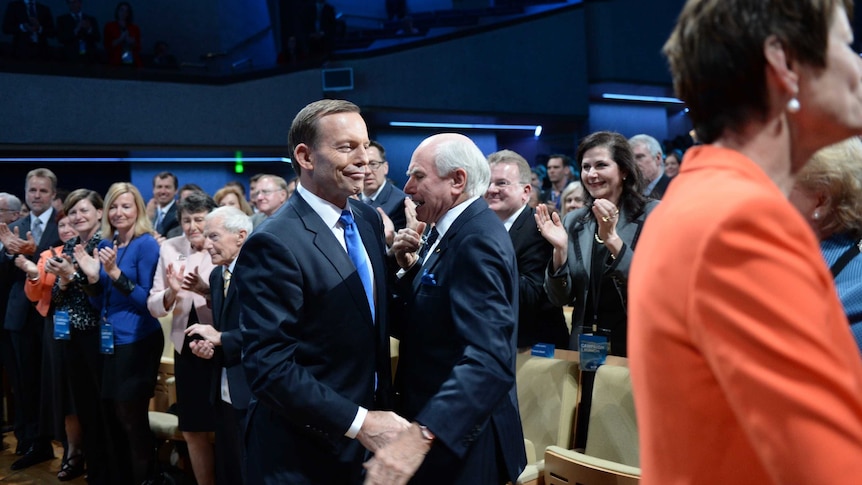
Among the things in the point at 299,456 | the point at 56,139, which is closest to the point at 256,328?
the point at 299,456

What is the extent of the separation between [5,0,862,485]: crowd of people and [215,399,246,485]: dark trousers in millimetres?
11

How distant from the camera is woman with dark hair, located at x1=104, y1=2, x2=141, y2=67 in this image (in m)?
10.7

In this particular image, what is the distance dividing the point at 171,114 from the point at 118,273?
678 cm

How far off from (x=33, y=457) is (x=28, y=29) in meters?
6.66

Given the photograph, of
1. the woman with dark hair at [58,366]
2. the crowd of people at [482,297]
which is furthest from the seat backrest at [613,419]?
the woman with dark hair at [58,366]

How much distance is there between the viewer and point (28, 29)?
393 inches

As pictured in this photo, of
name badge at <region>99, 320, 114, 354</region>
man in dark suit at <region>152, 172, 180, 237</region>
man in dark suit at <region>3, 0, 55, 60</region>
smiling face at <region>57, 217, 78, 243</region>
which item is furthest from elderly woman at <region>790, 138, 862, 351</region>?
man in dark suit at <region>3, 0, 55, 60</region>

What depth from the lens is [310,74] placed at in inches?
430

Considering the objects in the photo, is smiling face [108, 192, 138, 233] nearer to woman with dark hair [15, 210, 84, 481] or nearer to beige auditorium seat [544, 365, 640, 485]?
woman with dark hair [15, 210, 84, 481]

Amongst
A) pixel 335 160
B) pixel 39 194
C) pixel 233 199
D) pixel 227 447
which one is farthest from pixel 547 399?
pixel 39 194

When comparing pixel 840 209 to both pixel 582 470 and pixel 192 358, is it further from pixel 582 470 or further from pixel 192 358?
pixel 192 358

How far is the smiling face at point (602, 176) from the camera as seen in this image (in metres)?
3.28

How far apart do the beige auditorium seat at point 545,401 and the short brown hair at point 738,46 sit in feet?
8.30

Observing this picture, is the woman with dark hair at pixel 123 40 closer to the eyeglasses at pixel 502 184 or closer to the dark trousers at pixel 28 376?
the dark trousers at pixel 28 376
